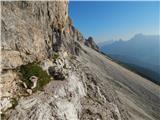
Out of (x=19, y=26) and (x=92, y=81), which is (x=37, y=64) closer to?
(x=19, y=26)

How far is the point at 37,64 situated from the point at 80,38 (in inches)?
5879

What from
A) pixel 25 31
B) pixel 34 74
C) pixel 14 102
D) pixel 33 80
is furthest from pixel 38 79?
pixel 25 31

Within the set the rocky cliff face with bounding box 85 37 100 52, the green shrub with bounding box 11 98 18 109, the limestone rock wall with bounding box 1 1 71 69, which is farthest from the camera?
the rocky cliff face with bounding box 85 37 100 52

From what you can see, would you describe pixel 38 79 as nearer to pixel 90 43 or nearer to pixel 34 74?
pixel 34 74

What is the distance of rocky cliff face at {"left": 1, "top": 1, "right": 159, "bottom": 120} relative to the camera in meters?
23.9

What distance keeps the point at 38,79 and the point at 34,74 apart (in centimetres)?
73

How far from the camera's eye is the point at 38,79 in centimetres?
2828

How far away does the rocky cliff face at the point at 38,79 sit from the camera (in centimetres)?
2389

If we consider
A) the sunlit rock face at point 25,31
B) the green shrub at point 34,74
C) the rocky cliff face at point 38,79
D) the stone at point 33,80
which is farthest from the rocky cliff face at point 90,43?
the stone at point 33,80

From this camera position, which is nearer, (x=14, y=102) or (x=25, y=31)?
(x=14, y=102)

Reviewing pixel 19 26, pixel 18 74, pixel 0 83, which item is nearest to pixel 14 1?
pixel 19 26

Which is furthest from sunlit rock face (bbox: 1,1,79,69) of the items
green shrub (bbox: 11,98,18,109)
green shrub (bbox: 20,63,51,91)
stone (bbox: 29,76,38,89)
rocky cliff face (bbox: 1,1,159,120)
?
green shrub (bbox: 11,98,18,109)

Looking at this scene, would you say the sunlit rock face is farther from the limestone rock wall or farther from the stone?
the stone

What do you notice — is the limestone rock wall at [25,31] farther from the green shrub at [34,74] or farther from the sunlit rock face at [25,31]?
the green shrub at [34,74]
